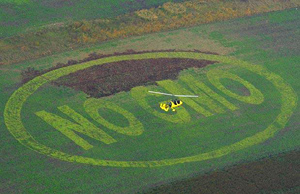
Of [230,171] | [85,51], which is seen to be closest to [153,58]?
[85,51]

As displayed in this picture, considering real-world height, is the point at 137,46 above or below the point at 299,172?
above

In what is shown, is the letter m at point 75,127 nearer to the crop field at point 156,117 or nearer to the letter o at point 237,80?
the crop field at point 156,117

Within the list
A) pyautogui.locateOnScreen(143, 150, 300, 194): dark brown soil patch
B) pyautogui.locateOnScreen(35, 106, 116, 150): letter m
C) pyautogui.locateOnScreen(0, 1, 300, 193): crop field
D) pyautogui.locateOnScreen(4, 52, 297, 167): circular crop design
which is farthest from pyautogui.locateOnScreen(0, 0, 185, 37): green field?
pyautogui.locateOnScreen(143, 150, 300, 194): dark brown soil patch

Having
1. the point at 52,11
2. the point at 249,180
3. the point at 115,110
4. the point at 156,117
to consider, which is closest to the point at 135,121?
the point at 156,117

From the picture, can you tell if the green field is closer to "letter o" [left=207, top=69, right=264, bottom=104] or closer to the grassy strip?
the grassy strip

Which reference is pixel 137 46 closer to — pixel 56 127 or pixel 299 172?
pixel 56 127
